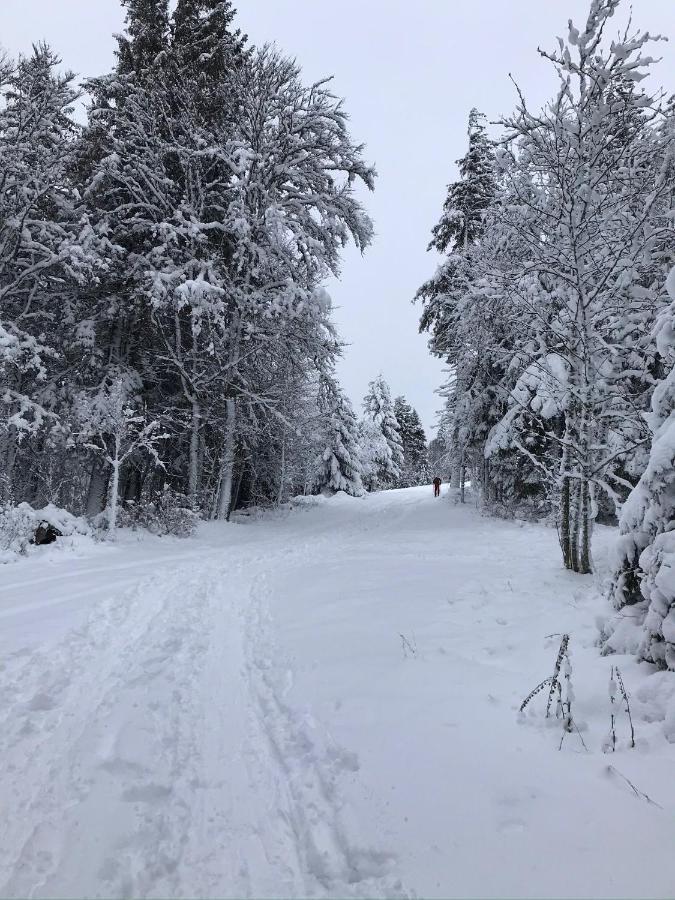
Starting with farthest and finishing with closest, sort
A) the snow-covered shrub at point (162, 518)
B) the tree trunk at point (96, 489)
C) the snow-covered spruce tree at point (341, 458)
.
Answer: the snow-covered spruce tree at point (341, 458) → the tree trunk at point (96, 489) → the snow-covered shrub at point (162, 518)

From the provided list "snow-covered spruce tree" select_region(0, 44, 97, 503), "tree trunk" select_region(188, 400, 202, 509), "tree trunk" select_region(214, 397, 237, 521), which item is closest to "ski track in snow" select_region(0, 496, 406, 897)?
"snow-covered spruce tree" select_region(0, 44, 97, 503)

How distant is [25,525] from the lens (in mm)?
10742

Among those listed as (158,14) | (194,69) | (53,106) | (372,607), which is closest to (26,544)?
(372,607)

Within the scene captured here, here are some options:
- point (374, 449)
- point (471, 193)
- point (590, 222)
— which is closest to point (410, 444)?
point (374, 449)

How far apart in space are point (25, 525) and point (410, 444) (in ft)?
165

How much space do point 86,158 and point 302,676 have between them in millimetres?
18885

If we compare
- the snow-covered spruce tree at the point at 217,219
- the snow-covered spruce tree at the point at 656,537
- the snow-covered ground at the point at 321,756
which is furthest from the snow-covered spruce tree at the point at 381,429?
the snow-covered spruce tree at the point at 656,537

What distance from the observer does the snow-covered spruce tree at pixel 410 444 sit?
5671cm

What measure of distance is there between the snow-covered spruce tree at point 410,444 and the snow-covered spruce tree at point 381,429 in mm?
5651

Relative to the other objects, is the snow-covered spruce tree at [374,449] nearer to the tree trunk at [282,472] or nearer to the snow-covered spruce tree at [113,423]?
the tree trunk at [282,472]

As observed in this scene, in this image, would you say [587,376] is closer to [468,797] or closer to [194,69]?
[468,797]

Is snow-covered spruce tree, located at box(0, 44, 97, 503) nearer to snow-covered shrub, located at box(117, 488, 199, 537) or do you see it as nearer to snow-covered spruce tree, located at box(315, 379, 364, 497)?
snow-covered shrub, located at box(117, 488, 199, 537)

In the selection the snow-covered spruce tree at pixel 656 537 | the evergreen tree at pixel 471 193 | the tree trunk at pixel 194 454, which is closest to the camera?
the snow-covered spruce tree at pixel 656 537

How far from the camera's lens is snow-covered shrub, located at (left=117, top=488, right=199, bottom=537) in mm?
14359
